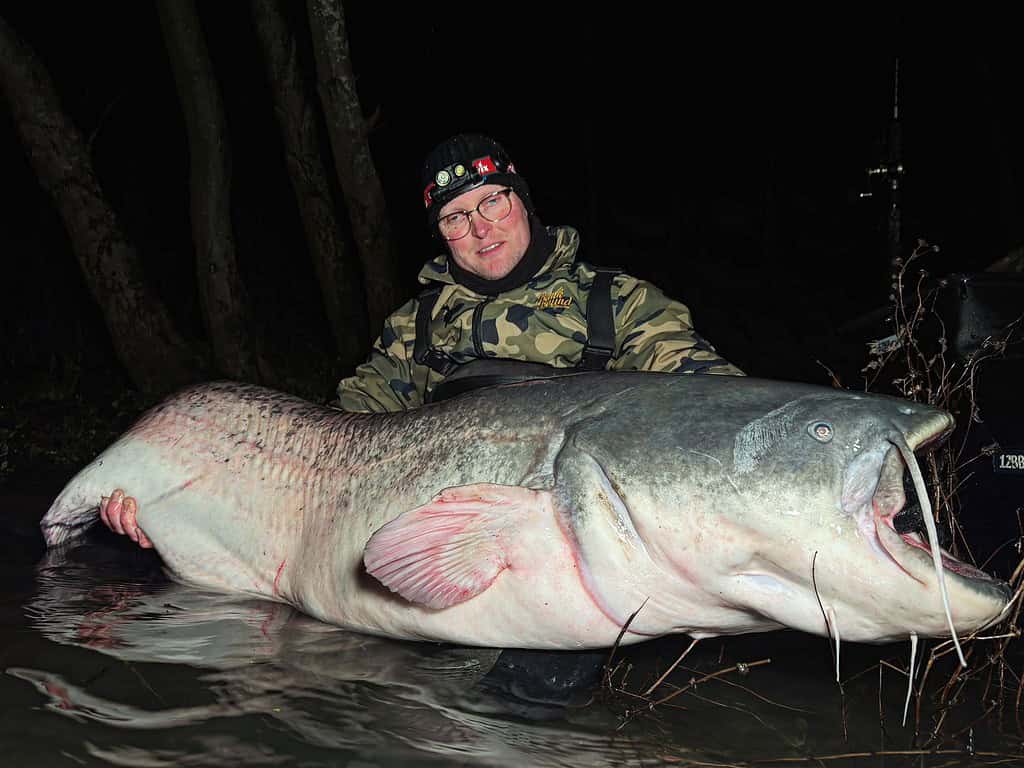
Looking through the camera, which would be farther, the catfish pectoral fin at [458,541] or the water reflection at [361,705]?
the catfish pectoral fin at [458,541]

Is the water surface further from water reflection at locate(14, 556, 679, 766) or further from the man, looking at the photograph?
the man

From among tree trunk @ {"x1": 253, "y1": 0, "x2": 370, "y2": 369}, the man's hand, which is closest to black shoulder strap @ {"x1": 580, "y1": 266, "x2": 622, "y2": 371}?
the man's hand

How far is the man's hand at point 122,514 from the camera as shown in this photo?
374 cm

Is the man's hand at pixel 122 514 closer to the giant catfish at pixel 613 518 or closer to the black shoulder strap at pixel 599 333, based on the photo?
A: the giant catfish at pixel 613 518

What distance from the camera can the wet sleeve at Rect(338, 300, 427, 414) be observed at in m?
4.36

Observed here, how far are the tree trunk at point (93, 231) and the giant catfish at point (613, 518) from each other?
5007mm

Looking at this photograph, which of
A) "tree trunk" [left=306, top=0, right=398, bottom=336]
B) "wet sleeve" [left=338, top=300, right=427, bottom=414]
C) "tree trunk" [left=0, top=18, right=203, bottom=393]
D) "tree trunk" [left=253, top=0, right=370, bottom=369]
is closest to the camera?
"wet sleeve" [left=338, top=300, right=427, bottom=414]

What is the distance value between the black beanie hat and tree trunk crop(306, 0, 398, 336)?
13.3 ft

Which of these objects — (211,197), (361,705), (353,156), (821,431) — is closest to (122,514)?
(361,705)

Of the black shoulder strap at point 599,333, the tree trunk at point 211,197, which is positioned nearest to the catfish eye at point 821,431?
the black shoulder strap at point 599,333

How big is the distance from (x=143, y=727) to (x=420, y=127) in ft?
49.3

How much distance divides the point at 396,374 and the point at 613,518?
6.62 feet

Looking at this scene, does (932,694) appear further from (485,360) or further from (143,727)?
(143,727)

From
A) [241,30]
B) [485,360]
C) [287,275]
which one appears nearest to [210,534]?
[485,360]
